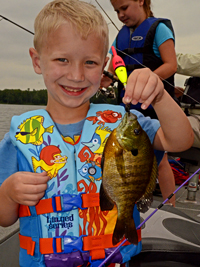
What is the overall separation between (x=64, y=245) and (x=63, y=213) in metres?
0.16

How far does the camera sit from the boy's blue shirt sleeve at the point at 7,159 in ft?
4.75

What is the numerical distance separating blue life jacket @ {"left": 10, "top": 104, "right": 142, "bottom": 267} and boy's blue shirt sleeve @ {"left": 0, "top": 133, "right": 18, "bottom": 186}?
0.04 m

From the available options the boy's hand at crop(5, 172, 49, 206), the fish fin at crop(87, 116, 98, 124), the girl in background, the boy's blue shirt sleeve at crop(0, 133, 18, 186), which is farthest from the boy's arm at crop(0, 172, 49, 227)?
the girl in background

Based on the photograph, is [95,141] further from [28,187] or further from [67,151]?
[28,187]

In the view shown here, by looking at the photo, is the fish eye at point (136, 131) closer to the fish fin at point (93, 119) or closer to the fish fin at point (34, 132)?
the fish fin at point (93, 119)

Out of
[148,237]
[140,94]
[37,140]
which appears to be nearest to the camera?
[140,94]

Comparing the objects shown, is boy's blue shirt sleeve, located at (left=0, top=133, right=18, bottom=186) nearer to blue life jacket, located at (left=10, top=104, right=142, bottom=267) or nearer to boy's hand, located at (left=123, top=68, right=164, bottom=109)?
blue life jacket, located at (left=10, top=104, right=142, bottom=267)

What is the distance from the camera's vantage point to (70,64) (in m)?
1.36

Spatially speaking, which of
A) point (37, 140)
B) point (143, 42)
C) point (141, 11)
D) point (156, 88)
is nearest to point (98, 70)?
point (156, 88)

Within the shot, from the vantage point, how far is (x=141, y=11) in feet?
10.6

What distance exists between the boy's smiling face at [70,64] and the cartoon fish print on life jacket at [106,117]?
0.15m

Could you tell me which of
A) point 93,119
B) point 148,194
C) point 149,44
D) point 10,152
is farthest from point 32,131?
point 149,44

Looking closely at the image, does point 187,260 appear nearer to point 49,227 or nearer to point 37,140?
point 49,227

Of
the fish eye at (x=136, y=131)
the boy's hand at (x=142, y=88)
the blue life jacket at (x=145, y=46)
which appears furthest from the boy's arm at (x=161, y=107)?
the blue life jacket at (x=145, y=46)
